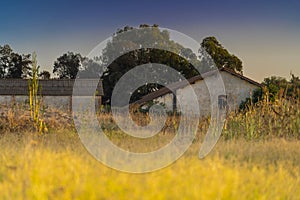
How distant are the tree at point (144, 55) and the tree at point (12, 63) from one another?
529 inches

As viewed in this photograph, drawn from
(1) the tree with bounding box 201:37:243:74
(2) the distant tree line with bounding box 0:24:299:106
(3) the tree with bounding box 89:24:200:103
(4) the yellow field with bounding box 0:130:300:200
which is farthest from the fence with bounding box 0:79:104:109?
(4) the yellow field with bounding box 0:130:300:200

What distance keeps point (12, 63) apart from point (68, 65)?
715 centimetres

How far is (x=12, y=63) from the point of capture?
4900 cm

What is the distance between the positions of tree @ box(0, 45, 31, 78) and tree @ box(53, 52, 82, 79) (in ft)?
16.2

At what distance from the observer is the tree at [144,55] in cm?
3834

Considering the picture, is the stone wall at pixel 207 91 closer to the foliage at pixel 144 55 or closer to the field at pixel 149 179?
the foliage at pixel 144 55

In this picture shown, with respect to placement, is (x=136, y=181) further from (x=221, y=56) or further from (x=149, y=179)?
(x=221, y=56)

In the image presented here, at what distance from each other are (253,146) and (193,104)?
66.2 ft

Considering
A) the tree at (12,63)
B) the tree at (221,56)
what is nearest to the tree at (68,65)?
the tree at (12,63)

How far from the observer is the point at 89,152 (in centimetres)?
677

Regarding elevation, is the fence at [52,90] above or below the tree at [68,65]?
below

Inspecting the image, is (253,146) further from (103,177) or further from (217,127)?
(103,177)

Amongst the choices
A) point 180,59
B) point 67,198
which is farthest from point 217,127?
point 180,59

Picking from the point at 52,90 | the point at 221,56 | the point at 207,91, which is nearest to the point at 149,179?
the point at 207,91
